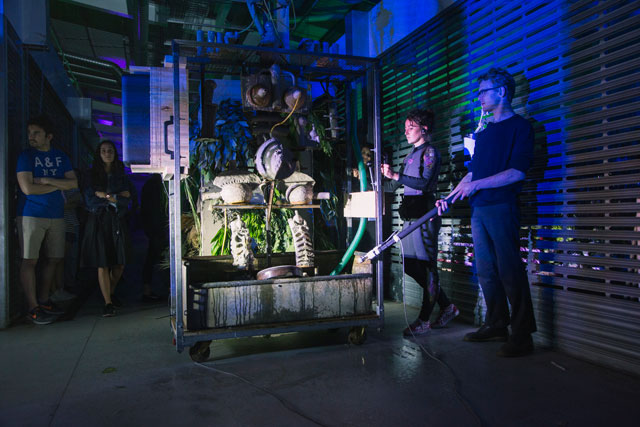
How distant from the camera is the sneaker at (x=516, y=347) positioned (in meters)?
2.97

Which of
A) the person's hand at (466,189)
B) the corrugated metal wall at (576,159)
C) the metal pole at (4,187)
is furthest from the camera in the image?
the metal pole at (4,187)

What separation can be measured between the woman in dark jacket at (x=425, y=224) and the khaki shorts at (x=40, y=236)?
127 inches

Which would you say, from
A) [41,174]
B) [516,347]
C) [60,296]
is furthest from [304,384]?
[60,296]

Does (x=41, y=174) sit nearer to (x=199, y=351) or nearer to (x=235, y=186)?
(x=235, y=186)

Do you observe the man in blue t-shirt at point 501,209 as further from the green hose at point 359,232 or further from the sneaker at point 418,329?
the green hose at point 359,232

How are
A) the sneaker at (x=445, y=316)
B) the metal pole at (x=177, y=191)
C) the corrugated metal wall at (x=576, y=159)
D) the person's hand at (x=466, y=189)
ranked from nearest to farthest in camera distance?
the corrugated metal wall at (x=576, y=159)
the metal pole at (x=177, y=191)
the person's hand at (x=466, y=189)
the sneaker at (x=445, y=316)

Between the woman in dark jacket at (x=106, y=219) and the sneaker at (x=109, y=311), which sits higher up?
the woman in dark jacket at (x=106, y=219)

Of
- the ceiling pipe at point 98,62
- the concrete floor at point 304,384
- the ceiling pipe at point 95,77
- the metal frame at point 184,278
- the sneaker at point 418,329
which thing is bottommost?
the concrete floor at point 304,384

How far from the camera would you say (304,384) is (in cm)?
252

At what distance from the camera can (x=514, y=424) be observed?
6.61ft

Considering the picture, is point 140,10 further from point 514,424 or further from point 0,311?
point 514,424

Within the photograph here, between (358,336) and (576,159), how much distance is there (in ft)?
6.42

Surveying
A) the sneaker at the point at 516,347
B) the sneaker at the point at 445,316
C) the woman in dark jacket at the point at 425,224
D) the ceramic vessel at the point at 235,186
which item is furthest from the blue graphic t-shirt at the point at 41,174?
the sneaker at the point at 516,347

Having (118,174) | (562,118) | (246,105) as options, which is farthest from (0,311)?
(562,118)
